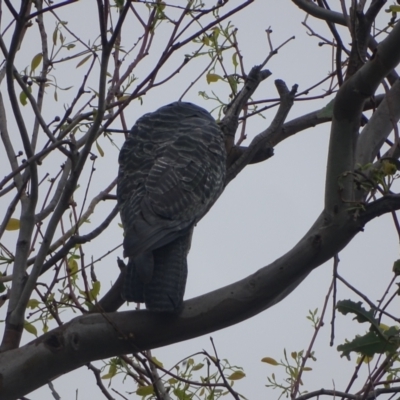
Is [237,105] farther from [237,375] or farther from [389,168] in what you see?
[389,168]

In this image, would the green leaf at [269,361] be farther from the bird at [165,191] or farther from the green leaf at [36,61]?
the green leaf at [36,61]

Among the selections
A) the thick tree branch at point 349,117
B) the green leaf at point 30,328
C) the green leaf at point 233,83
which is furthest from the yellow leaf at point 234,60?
the green leaf at point 30,328

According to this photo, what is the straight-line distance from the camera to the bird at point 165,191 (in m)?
2.57

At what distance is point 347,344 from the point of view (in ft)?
7.23

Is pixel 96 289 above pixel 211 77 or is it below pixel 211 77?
below

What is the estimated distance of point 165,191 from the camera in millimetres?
3094

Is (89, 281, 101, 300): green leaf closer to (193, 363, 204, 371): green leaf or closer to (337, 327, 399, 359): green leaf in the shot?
(193, 363, 204, 371): green leaf

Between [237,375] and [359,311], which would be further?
[237,375]

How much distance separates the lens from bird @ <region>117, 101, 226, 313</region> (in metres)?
2.57

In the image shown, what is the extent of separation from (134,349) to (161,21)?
172 centimetres

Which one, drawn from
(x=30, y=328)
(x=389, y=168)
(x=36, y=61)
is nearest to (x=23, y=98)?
(x=36, y=61)

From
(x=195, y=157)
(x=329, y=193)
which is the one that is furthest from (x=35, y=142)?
(x=329, y=193)

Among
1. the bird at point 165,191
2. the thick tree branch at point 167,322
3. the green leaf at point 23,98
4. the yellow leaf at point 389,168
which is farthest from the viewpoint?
the green leaf at point 23,98

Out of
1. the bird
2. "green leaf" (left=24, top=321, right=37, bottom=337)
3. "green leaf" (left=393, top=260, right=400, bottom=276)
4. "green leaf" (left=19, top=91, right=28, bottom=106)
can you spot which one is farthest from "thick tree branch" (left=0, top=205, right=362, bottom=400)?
"green leaf" (left=19, top=91, right=28, bottom=106)
